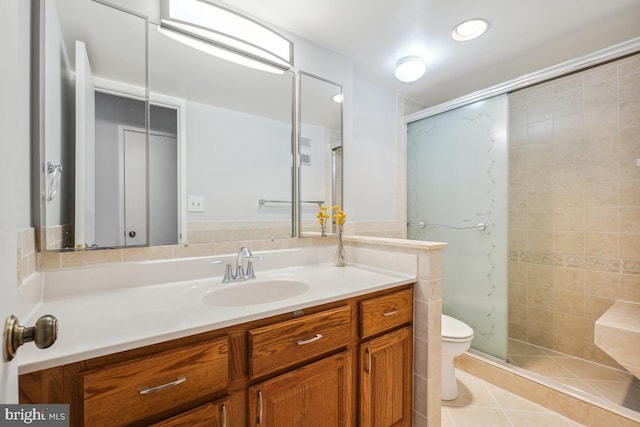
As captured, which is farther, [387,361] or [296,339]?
[387,361]

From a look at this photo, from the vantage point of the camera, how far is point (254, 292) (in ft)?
4.19

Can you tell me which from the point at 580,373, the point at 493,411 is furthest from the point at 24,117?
the point at 580,373

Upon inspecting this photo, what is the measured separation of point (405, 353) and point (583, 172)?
80.1 inches

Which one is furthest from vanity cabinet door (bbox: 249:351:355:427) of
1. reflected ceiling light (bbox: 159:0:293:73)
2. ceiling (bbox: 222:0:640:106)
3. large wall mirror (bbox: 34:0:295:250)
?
ceiling (bbox: 222:0:640:106)

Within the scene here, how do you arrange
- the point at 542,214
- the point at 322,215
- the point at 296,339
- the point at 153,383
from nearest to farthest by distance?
1. the point at 153,383
2. the point at 296,339
3. the point at 322,215
4. the point at 542,214

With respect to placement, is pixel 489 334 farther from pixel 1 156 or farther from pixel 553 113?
pixel 1 156

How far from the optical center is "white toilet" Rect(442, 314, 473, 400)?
5.26ft

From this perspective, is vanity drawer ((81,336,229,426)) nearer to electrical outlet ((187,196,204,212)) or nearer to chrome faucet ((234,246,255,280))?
chrome faucet ((234,246,255,280))

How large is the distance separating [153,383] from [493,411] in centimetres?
184

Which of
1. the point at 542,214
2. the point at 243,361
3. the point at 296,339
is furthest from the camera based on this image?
the point at 542,214

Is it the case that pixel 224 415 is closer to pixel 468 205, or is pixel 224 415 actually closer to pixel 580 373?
pixel 468 205

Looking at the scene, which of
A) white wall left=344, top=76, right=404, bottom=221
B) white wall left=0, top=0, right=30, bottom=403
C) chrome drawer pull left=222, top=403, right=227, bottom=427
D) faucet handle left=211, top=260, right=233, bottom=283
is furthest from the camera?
white wall left=344, top=76, right=404, bottom=221

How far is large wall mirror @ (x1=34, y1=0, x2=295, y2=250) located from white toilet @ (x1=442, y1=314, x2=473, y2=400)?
1.19 metres

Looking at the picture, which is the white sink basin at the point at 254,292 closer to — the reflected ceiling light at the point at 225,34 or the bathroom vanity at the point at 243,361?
the bathroom vanity at the point at 243,361
